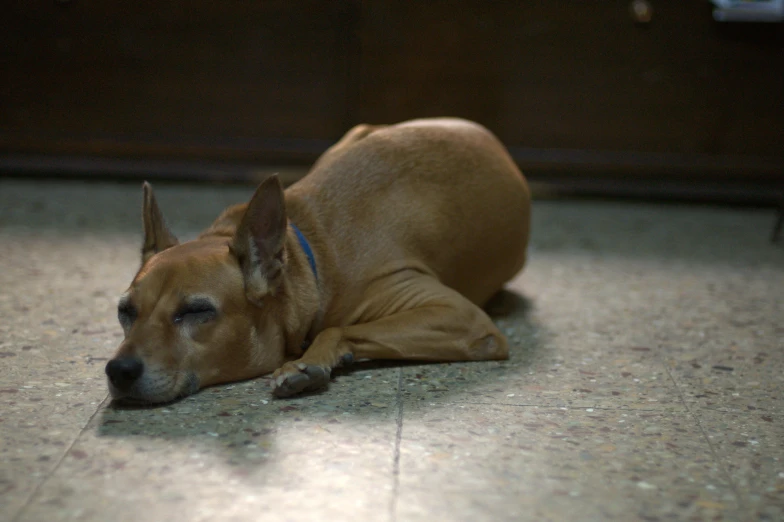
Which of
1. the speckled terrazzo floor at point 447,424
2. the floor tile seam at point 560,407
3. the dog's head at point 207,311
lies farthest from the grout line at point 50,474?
the floor tile seam at point 560,407

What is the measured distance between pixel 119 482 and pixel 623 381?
1582 millimetres

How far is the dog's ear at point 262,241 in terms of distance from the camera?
2348 millimetres

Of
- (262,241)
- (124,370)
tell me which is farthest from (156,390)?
(262,241)

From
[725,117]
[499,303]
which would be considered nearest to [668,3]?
[725,117]

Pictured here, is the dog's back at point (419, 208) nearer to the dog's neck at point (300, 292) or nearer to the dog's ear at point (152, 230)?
the dog's neck at point (300, 292)

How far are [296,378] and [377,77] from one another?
3280mm

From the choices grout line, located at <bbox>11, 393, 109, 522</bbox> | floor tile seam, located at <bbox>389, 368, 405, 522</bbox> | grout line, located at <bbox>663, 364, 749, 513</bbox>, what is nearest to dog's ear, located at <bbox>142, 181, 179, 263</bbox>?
grout line, located at <bbox>11, 393, 109, 522</bbox>

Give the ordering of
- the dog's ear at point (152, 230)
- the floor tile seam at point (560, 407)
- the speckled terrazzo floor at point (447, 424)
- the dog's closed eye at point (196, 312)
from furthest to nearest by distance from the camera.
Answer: the dog's ear at point (152, 230), the floor tile seam at point (560, 407), the dog's closed eye at point (196, 312), the speckled terrazzo floor at point (447, 424)

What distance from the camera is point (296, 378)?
2354 mm

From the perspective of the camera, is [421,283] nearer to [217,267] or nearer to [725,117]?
[217,267]

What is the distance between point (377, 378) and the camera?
102 inches

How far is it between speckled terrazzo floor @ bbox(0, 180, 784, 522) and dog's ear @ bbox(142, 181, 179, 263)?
0.42 meters

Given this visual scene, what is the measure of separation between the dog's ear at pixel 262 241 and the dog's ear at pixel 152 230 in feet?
0.99

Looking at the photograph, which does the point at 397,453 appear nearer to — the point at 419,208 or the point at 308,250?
the point at 308,250
